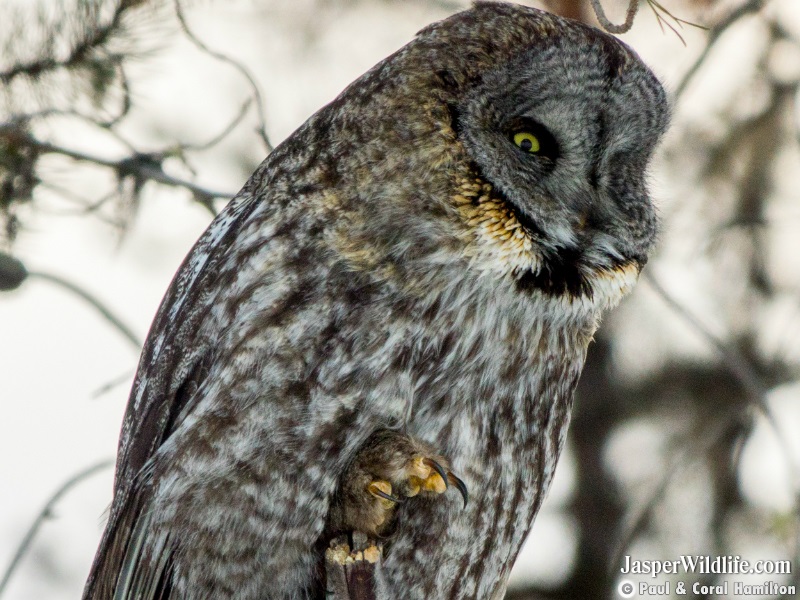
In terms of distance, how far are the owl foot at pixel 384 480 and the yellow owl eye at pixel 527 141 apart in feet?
2.63

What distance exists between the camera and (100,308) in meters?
3.47

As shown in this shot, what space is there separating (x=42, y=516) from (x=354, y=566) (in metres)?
1.49

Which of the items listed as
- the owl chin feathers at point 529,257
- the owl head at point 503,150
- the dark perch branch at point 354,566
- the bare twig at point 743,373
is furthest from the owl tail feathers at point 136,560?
the bare twig at point 743,373

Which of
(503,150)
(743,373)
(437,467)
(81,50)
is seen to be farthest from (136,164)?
(743,373)

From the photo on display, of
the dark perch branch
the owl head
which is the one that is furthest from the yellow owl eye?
the dark perch branch

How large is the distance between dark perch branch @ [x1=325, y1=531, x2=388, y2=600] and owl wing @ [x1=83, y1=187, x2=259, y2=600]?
1.43 feet

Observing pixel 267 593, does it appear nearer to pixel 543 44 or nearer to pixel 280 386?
pixel 280 386

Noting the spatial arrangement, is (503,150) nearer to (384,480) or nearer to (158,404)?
(384,480)

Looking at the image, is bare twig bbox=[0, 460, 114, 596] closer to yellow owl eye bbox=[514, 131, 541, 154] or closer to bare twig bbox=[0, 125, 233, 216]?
bare twig bbox=[0, 125, 233, 216]

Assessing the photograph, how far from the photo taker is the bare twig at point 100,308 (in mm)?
3385

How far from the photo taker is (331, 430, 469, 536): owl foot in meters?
2.36

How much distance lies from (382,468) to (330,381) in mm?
228

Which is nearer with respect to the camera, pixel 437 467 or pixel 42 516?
pixel 437 467

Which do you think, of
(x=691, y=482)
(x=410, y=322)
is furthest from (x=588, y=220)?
(x=691, y=482)
